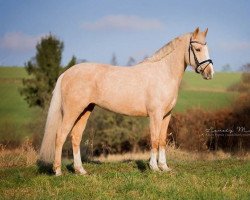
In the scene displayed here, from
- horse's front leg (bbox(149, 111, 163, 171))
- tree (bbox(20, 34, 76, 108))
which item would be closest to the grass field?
horse's front leg (bbox(149, 111, 163, 171))

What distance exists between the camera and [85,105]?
8.48 metres

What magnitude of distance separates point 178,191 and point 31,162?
590cm

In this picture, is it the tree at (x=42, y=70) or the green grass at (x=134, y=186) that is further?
the tree at (x=42, y=70)

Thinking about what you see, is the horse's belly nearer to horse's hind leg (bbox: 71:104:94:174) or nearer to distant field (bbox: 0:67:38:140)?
horse's hind leg (bbox: 71:104:94:174)

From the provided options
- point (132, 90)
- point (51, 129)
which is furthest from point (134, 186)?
point (51, 129)

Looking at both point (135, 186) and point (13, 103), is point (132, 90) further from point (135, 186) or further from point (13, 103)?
point (13, 103)

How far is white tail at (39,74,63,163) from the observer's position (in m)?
8.51

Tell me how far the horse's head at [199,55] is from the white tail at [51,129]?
3274mm

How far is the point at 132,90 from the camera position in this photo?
27.4 ft

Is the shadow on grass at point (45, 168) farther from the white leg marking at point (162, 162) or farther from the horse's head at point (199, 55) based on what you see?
the horse's head at point (199, 55)

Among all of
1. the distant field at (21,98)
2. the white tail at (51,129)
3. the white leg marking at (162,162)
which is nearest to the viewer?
the white tail at (51,129)

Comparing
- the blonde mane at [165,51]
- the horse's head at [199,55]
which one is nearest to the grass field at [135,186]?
the horse's head at [199,55]

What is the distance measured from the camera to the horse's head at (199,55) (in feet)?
26.4

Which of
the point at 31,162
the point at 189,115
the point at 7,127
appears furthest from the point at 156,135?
the point at 7,127
